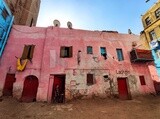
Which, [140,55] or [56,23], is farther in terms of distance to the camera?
[56,23]

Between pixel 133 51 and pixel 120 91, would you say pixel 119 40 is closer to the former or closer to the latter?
pixel 133 51

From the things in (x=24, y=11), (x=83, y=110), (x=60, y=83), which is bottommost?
(x=83, y=110)

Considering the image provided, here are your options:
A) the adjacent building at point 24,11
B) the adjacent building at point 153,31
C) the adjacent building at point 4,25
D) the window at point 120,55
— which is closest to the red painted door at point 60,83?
the adjacent building at point 4,25

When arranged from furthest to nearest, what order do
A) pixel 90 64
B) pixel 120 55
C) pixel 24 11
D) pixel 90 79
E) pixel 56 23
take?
pixel 24 11
pixel 56 23
pixel 120 55
pixel 90 64
pixel 90 79

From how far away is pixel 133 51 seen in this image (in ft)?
49.7

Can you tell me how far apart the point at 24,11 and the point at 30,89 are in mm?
12729

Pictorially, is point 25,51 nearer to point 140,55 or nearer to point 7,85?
point 7,85

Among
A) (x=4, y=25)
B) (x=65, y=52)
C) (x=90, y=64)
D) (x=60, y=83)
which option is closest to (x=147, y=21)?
(x=90, y=64)

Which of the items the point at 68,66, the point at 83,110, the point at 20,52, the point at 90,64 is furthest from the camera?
the point at 90,64

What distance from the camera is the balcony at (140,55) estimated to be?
1462 centimetres

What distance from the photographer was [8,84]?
12.2 meters

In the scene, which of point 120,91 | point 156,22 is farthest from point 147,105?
point 156,22

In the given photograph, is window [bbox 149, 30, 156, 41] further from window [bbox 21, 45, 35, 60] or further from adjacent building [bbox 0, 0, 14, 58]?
adjacent building [bbox 0, 0, 14, 58]

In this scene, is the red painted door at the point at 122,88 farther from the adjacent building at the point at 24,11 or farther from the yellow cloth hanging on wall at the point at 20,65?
the adjacent building at the point at 24,11
